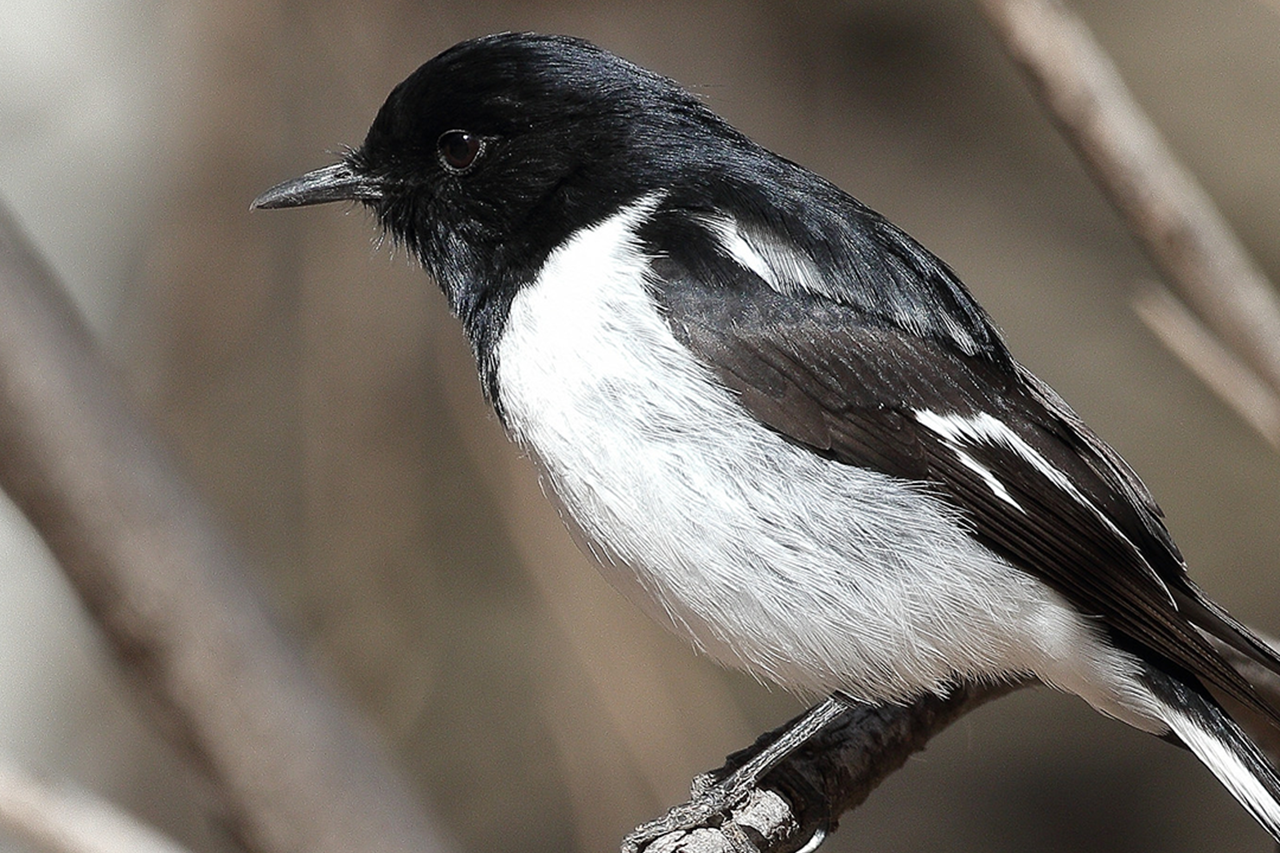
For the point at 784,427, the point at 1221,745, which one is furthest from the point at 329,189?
the point at 1221,745

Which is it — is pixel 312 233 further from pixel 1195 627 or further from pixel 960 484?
pixel 1195 627

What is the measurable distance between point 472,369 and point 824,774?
97.8 inches

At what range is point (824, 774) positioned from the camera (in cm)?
242

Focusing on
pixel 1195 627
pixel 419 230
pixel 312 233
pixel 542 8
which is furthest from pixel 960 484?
pixel 542 8

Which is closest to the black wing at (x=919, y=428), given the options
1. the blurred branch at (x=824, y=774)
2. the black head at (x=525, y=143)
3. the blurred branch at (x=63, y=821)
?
the black head at (x=525, y=143)

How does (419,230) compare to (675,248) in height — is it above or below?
above

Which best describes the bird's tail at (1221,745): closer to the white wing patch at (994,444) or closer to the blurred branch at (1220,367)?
the white wing patch at (994,444)

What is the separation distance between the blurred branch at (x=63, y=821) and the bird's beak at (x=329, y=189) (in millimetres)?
1554

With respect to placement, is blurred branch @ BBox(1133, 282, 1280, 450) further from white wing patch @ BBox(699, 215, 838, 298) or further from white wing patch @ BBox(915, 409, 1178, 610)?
white wing patch @ BBox(699, 215, 838, 298)

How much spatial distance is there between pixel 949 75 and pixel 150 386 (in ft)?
10.1

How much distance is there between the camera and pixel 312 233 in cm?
455

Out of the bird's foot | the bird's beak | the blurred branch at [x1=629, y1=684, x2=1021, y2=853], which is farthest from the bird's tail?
the bird's beak

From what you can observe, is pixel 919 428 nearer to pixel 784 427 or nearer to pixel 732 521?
pixel 784 427

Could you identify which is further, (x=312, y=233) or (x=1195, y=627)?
(x=312, y=233)
